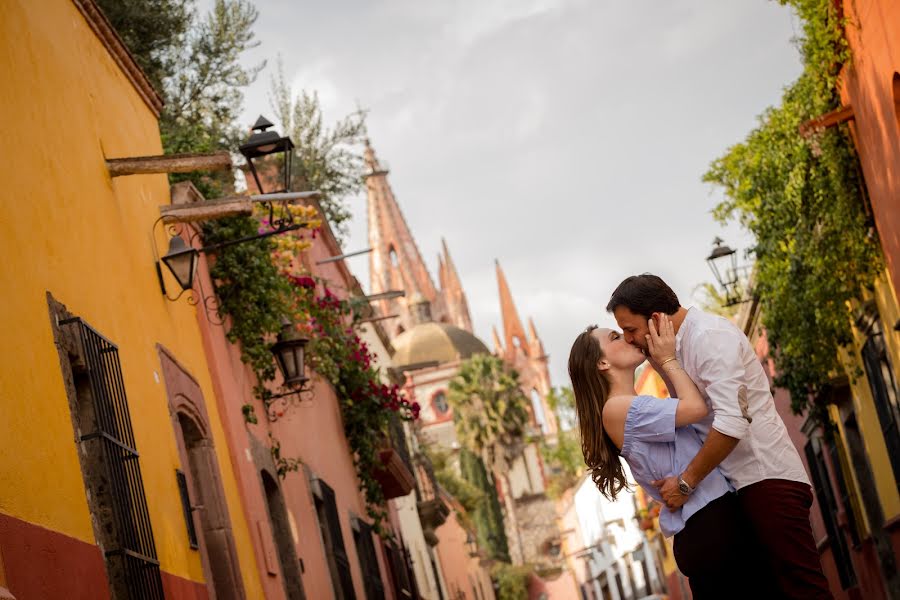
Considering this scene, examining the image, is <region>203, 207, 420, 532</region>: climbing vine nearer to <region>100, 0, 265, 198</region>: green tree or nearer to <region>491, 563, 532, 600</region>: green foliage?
<region>100, 0, 265, 198</region>: green tree

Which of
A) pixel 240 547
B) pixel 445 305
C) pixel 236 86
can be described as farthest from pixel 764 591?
pixel 445 305

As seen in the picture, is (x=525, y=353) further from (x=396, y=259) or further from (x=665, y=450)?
(x=665, y=450)

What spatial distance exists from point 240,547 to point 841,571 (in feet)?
45.1

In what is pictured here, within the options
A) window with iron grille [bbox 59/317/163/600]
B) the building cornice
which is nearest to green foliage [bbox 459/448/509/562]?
the building cornice

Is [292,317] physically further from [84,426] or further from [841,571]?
[841,571]

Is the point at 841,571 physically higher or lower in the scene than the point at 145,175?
lower

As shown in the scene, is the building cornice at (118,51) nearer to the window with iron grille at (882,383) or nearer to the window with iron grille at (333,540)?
the window with iron grille at (333,540)

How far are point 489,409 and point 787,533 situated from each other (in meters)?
59.1

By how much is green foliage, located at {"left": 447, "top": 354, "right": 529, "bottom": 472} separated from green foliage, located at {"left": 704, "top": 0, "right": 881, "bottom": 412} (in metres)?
46.6

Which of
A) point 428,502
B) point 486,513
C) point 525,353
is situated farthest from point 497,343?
point 428,502

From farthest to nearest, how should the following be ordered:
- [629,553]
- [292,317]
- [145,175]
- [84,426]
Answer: [629,553], [292,317], [145,175], [84,426]

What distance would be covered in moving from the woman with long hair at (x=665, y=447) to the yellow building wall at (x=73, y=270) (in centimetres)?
219

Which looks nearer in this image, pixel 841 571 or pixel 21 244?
pixel 21 244

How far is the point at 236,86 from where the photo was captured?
18188mm
